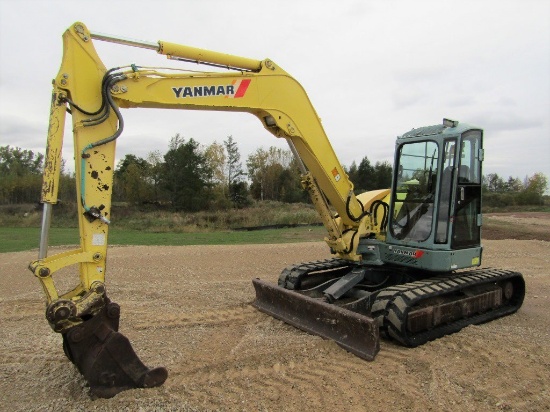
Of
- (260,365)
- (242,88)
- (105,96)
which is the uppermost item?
(242,88)

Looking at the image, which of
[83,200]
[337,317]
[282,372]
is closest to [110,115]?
[83,200]

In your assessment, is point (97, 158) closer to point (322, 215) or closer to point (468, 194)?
point (322, 215)

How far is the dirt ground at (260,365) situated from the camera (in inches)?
158

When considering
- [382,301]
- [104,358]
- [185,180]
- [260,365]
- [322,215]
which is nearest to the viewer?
[104,358]

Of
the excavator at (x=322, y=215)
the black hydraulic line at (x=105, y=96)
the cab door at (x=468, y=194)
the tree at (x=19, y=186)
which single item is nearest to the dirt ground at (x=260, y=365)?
the excavator at (x=322, y=215)

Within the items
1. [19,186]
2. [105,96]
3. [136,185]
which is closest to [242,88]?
[105,96]

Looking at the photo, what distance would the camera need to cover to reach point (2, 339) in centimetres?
570

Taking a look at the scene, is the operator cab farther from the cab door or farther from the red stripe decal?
the red stripe decal

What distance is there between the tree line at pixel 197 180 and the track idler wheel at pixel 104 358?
28271mm

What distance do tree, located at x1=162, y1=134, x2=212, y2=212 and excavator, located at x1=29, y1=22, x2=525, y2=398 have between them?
33.4m

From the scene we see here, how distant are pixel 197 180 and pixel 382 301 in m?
36.2

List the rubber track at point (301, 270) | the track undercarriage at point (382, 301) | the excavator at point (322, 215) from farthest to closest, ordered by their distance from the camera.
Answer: the rubber track at point (301, 270) < the track undercarriage at point (382, 301) < the excavator at point (322, 215)

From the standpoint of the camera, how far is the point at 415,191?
6.46 meters

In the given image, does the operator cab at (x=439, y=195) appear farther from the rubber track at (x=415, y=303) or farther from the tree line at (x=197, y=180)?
the tree line at (x=197, y=180)
